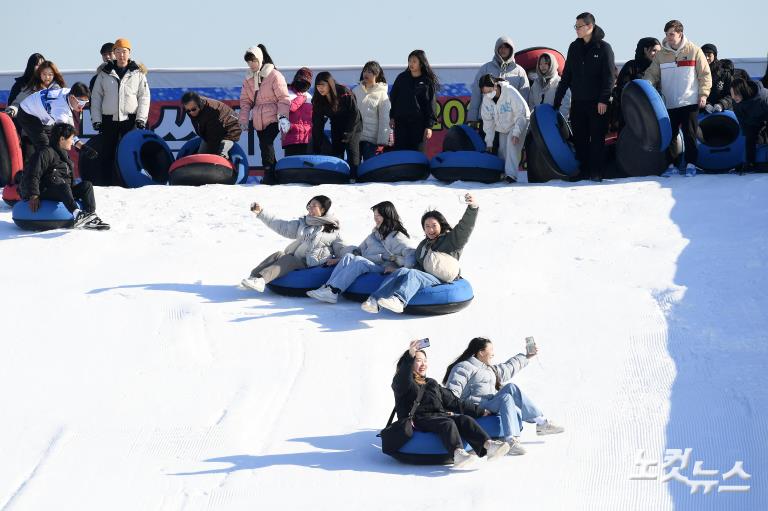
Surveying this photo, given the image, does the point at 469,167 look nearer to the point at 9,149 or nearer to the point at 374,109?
the point at 374,109

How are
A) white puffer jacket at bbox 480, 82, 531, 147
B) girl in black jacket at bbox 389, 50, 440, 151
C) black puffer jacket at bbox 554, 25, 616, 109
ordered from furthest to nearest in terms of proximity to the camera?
girl in black jacket at bbox 389, 50, 440, 151 < white puffer jacket at bbox 480, 82, 531, 147 < black puffer jacket at bbox 554, 25, 616, 109

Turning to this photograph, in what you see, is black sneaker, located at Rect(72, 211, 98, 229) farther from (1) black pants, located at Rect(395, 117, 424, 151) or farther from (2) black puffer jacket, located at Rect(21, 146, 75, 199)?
(1) black pants, located at Rect(395, 117, 424, 151)

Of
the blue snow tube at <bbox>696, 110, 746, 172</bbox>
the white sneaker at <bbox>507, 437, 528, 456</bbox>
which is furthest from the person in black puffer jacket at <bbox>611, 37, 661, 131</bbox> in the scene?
the white sneaker at <bbox>507, 437, 528, 456</bbox>

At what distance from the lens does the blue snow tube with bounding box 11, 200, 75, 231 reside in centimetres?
1295

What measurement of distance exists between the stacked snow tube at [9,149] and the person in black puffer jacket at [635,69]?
6098mm

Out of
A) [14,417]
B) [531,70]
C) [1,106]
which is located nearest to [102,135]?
[1,106]

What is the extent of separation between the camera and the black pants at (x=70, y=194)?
42.4ft

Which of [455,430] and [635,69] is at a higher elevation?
[635,69]

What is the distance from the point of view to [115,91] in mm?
14977

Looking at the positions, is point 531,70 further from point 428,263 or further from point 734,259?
point 428,263

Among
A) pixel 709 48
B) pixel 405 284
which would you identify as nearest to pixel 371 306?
pixel 405 284

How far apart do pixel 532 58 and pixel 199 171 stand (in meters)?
3.94

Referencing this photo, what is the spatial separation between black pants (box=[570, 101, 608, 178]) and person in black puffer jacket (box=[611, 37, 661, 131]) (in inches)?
16.2

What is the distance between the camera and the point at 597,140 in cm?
1443
